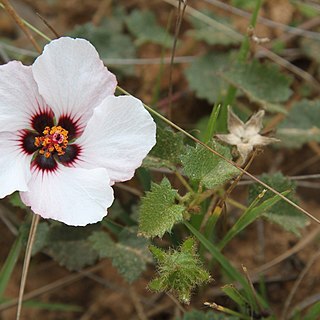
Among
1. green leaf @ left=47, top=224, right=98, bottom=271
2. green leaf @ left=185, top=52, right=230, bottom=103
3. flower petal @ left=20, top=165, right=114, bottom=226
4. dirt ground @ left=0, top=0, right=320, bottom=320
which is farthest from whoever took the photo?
green leaf @ left=185, top=52, right=230, bottom=103

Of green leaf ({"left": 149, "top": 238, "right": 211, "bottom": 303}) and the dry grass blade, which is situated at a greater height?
green leaf ({"left": 149, "top": 238, "right": 211, "bottom": 303})

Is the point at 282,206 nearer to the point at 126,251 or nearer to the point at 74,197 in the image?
the point at 126,251

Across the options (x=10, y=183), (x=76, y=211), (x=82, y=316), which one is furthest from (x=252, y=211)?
(x=82, y=316)

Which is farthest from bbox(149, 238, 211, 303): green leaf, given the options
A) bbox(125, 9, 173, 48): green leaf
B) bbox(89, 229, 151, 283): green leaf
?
bbox(125, 9, 173, 48): green leaf

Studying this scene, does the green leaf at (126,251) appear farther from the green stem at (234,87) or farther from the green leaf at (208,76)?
the green leaf at (208,76)

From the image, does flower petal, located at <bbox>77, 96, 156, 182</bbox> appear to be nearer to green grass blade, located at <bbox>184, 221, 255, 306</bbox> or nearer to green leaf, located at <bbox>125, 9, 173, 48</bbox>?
green grass blade, located at <bbox>184, 221, 255, 306</bbox>

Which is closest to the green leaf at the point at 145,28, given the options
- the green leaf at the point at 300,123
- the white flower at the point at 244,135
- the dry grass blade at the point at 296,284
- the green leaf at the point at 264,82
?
the green leaf at the point at 264,82

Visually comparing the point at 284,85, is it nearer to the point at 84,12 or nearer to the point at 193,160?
the point at 193,160
